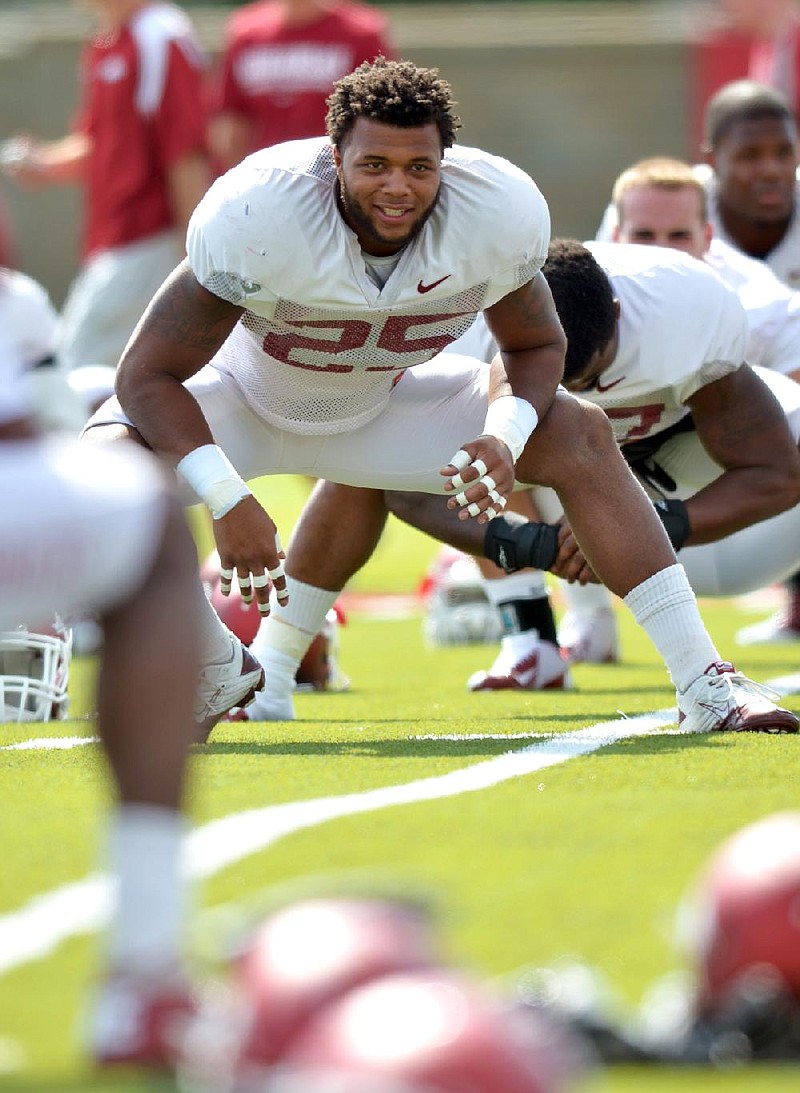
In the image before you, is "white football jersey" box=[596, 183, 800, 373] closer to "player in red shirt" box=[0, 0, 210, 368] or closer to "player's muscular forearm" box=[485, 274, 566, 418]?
"player's muscular forearm" box=[485, 274, 566, 418]

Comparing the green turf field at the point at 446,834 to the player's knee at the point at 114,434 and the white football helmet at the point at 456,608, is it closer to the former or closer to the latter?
the player's knee at the point at 114,434

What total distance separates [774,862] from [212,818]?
4.43 feet

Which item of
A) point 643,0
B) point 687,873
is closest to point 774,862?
point 687,873

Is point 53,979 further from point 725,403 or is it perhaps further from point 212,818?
point 725,403

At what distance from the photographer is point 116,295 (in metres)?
9.69

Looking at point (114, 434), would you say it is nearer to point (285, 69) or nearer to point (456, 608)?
point (456, 608)

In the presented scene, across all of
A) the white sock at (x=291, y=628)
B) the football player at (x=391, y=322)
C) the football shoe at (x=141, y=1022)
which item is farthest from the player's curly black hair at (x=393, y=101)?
the football shoe at (x=141, y=1022)

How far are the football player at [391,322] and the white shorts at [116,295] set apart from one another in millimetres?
4963

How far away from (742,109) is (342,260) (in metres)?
3.51

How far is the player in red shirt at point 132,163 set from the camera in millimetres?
9539

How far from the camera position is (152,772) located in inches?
91.9

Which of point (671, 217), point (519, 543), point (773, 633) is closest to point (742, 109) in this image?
point (671, 217)

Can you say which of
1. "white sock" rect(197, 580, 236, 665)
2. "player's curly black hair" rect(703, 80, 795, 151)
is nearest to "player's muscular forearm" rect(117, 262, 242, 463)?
"white sock" rect(197, 580, 236, 665)

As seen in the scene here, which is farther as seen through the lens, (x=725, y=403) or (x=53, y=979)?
(x=725, y=403)
